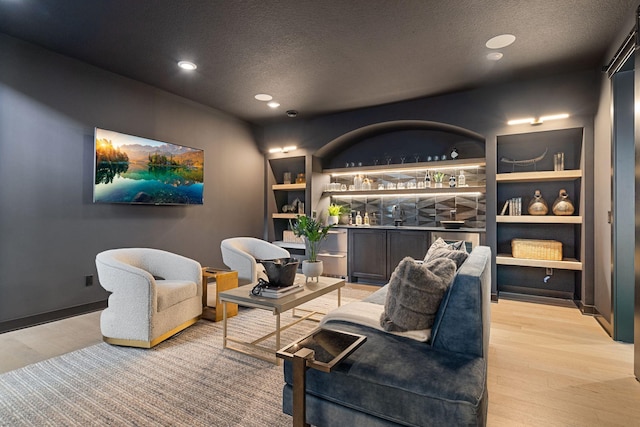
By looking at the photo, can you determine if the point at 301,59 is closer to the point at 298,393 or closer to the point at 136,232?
the point at 136,232

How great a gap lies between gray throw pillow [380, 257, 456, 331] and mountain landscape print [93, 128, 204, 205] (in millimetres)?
3581

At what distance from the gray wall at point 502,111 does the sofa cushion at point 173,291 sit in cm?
347

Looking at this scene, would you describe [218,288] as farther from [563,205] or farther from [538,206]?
[563,205]

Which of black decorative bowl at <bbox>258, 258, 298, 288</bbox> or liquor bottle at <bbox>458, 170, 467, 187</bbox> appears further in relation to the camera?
liquor bottle at <bbox>458, 170, 467, 187</bbox>

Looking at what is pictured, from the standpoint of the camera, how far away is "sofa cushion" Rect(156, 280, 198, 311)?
2.84 m

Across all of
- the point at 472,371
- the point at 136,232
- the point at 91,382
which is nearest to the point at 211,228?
the point at 136,232

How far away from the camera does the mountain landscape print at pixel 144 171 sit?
381 cm

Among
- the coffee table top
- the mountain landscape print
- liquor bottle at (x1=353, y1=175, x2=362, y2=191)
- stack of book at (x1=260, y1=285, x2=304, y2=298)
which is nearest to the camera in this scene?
the coffee table top

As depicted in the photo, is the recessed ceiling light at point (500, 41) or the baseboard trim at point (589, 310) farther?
the baseboard trim at point (589, 310)

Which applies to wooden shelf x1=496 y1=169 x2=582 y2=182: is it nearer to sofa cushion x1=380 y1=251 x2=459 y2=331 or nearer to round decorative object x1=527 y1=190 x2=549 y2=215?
round decorative object x1=527 y1=190 x2=549 y2=215

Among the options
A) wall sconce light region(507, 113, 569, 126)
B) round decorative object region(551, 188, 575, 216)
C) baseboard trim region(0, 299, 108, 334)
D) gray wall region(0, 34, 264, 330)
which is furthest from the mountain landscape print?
round decorative object region(551, 188, 575, 216)

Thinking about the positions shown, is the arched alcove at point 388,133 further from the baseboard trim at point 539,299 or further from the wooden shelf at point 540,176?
the baseboard trim at point 539,299

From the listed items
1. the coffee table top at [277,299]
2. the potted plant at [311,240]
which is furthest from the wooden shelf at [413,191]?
the coffee table top at [277,299]

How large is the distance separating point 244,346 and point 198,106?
3844 mm
